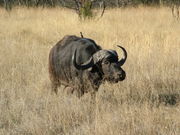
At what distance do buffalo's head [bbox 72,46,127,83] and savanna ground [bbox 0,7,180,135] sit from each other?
0.39m

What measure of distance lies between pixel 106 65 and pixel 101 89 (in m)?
1.02

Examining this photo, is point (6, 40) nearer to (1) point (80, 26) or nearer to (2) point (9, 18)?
(1) point (80, 26)

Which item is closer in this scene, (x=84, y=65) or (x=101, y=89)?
(x=84, y=65)

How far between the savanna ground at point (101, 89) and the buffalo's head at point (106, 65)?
1.27ft

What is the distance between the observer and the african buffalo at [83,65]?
6336 mm

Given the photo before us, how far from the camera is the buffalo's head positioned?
20.3ft

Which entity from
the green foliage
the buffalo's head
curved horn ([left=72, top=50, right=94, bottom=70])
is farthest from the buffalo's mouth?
the green foliage

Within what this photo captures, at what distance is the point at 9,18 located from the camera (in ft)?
58.5

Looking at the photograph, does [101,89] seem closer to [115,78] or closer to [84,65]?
[84,65]

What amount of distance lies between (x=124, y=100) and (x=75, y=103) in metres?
0.82

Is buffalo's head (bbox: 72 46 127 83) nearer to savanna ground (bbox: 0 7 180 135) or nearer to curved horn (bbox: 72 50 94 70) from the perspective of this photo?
curved horn (bbox: 72 50 94 70)

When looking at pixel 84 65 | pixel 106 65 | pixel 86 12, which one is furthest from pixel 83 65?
pixel 86 12

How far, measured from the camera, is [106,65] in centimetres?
634

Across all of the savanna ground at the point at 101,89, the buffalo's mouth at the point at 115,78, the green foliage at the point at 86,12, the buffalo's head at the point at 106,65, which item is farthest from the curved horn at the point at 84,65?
the green foliage at the point at 86,12
